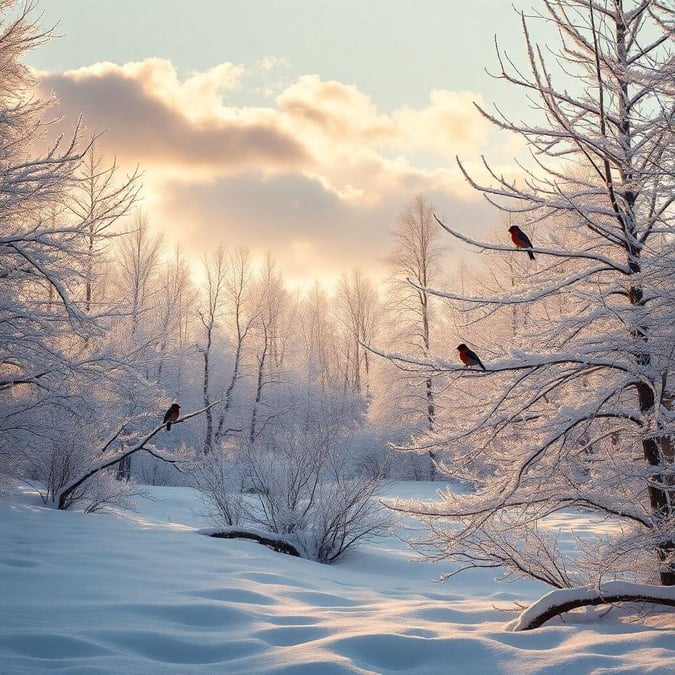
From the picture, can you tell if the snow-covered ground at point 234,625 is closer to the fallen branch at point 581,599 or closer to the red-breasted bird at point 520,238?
the fallen branch at point 581,599

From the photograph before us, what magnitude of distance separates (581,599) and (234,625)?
91.5 inches

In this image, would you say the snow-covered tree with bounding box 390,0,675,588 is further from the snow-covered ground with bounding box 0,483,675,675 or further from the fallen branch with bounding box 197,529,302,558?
the fallen branch with bounding box 197,529,302,558

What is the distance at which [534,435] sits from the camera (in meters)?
4.67

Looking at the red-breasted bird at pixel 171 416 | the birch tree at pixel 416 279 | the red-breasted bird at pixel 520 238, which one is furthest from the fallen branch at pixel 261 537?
the birch tree at pixel 416 279

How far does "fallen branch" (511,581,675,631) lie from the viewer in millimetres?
4367

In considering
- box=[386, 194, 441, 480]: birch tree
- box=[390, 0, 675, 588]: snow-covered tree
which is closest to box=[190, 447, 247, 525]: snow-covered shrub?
box=[390, 0, 675, 588]: snow-covered tree

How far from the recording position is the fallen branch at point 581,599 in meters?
4.37

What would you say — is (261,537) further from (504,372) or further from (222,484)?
(504,372)

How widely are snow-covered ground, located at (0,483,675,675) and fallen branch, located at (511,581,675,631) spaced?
0.47 ft

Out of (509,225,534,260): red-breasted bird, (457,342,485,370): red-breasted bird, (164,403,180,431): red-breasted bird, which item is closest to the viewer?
(457,342,485,370): red-breasted bird

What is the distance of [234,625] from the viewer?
4.17 m

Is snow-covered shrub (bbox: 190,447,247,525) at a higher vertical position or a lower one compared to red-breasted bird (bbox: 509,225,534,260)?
lower

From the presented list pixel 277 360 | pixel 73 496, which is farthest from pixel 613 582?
pixel 277 360

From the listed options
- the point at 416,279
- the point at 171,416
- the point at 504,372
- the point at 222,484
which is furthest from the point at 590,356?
the point at 416,279
